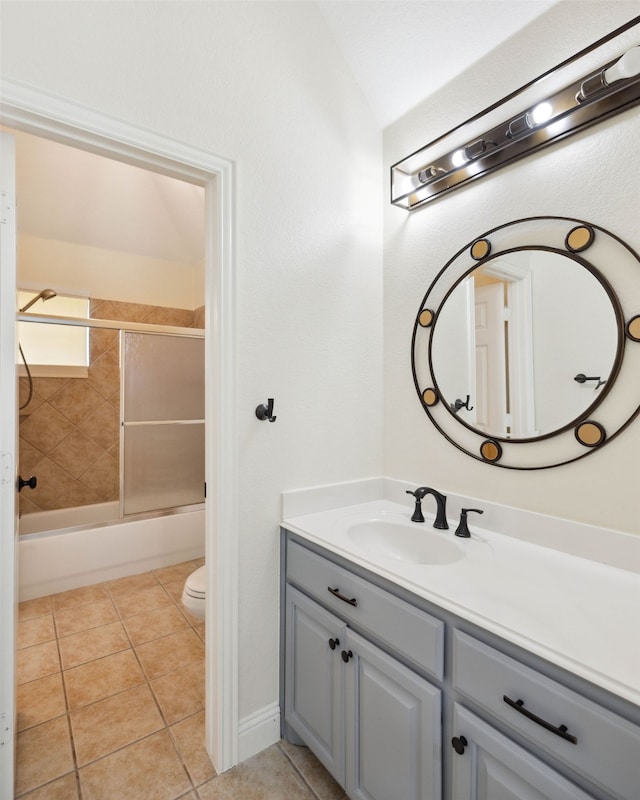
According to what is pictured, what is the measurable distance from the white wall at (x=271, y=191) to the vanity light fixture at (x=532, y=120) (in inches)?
11.1

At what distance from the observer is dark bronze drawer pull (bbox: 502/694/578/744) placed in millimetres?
752

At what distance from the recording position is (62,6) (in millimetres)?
1146

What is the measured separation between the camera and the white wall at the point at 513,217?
3.92 feet

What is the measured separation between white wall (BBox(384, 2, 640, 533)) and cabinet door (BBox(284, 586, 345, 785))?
2.31 feet

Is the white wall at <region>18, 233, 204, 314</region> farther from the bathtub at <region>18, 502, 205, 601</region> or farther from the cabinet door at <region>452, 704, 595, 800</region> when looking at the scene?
the cabinet door at <region>452, 704, 595, 800</region>

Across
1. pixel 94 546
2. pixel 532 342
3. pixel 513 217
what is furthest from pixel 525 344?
pixel 94 546

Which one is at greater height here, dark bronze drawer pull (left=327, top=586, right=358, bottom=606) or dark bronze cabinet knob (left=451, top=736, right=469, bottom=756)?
dark bronze drawer pull (left=327, top=586, right=358, bottom=606)

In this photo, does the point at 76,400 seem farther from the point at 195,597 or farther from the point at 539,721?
the point at 539,721

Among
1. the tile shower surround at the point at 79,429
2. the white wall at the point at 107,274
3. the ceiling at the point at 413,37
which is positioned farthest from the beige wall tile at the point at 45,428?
the ceiling at the point at 413,37

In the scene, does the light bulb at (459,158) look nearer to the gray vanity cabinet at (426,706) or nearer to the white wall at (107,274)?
the gray vanity cabinet at (426,706)

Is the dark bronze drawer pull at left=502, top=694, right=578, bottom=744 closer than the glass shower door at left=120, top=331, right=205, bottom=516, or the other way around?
the dark bronze drawer pull at left=502, top=694, right=578, bottom=744

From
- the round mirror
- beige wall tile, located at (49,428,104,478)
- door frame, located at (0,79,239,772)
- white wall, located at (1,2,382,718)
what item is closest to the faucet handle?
the round mirror

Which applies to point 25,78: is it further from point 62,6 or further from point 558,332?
point 558,332

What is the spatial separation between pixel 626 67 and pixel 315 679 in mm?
2043
